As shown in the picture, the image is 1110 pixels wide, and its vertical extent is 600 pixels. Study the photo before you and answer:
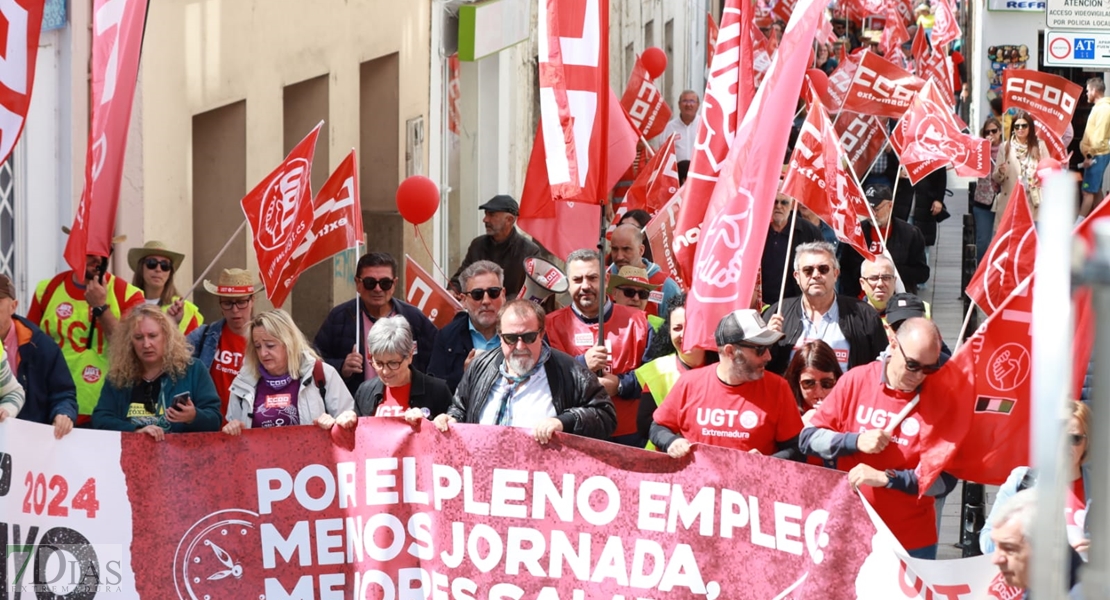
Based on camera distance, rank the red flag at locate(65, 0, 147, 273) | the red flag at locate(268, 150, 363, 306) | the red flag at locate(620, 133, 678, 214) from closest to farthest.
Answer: the red flag at locate(65, 0, 147, 273) → the red flag at locate(268, 150, 363, 306) → the red flag at locate(620, 133, 678, 214)

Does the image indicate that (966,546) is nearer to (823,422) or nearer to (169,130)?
(823,422)

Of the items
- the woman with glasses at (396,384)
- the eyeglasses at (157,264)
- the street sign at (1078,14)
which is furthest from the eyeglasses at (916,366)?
the street sign at (1078,14)

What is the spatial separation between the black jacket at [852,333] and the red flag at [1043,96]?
705cm

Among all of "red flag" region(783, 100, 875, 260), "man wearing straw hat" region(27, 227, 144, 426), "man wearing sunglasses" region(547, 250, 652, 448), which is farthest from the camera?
"red flag" region(783, 100, 875, 260)

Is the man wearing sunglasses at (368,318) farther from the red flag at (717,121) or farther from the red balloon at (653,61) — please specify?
the red balloon at (653,61)

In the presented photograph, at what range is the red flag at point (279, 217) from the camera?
9.02 meters

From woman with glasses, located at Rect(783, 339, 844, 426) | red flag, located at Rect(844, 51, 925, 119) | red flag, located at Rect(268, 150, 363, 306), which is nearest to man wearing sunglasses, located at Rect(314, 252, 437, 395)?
red flag, located at Rect(268, 150, 363, 306)

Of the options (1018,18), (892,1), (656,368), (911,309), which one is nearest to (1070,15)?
(911,309)

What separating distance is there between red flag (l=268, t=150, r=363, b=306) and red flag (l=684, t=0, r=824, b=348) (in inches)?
93.3

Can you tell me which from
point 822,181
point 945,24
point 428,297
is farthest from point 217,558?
point 945,24

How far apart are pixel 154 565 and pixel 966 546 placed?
4218mm

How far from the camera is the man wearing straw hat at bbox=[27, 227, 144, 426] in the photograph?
8320mm

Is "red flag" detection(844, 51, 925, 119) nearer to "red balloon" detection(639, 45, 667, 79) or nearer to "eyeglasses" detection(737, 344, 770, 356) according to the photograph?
"red balloon" detection(639, 45, 667, 79)

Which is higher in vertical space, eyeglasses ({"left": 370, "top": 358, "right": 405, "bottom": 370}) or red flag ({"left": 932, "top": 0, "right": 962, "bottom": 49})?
red flag ({"left": 932, "top": 0, "right": 962, "bottom": 49})
